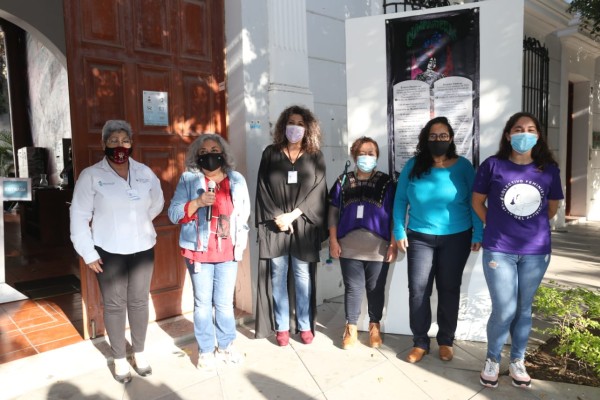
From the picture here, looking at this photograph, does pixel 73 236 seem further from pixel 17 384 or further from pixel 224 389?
pixel 224 389

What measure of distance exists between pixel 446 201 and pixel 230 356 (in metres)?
1.98

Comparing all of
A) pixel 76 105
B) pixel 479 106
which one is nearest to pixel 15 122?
pixel 76 105

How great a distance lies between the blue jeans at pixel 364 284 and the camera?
3.54 m

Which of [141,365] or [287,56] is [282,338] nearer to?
[141,365]

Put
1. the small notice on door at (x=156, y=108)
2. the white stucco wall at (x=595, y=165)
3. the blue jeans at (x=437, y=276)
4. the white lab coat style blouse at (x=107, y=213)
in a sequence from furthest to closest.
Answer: the white stucco wall at (x=595, y=165)
the small notice on door at (x=156, y=108)
the blue jeans at (x=437, y=276)
the white lab coat style blouse at (x=107, y=213)

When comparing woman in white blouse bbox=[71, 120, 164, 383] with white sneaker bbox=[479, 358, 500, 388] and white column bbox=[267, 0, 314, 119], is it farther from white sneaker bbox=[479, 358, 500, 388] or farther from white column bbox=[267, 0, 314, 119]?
white sneaker bbox=[479, 358, 500, 388]

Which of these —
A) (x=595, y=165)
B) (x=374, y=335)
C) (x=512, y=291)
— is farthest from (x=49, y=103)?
(x=595, y=165)

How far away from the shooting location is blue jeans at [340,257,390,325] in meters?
3.54

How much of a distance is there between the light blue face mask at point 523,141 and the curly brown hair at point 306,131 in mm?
1465

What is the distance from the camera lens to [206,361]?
323 centimetres

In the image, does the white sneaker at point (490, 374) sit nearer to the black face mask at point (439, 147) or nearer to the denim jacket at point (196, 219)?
the black face mask at point (439, 147)

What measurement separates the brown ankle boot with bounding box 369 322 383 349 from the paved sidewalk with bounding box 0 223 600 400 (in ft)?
0.23

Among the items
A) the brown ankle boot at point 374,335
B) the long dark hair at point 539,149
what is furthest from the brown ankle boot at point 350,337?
the long dark hair at point 539,149

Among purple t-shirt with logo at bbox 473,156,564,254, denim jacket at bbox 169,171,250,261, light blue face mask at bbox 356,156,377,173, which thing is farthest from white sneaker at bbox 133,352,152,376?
purple t-shirt with logo at bbox 473,156,564,254
